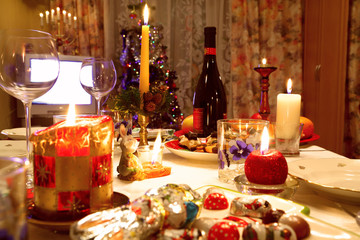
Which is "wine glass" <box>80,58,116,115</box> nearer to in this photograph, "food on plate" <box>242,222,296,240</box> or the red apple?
the red apple

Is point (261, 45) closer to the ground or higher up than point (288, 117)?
higher up

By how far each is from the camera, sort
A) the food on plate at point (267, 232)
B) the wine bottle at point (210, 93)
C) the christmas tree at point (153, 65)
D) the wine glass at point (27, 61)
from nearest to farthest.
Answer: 1. the food on plate at point (267, 232)
2. the wine glass at point (27, 61)
3. the wine bottle at point (210, 93)
4. the christmas tree at point (153, 65)

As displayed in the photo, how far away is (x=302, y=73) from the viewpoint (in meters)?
3.86

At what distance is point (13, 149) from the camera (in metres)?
0.90

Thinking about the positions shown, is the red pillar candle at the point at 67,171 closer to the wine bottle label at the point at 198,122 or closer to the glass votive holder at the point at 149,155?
the glass votive holder at the point at 149,155

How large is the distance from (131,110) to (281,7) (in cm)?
356

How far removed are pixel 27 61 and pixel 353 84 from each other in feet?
9.93

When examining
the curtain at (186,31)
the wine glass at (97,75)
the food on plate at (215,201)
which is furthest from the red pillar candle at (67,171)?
the curtain at (186,31)

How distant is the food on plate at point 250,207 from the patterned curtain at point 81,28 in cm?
353

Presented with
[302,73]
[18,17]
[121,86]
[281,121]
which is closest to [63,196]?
[281,121]

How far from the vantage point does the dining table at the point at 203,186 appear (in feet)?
1.40

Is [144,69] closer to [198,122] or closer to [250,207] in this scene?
[198,122]

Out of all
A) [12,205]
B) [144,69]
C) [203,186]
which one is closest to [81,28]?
[144,69]

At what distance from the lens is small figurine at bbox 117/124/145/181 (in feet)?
2.22
